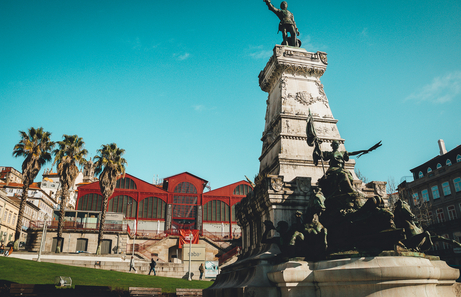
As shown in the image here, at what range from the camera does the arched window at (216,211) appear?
52594 mm

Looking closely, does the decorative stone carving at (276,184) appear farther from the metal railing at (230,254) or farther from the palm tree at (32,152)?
the palm tree at (32,152)

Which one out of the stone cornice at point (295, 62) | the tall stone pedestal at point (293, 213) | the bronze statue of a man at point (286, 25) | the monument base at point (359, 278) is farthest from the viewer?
the bronze statue of a man at point (286, 25)

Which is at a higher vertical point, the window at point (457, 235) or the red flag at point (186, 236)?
the red flag at point (186, 236)

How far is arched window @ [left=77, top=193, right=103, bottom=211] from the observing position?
4978 centimetres

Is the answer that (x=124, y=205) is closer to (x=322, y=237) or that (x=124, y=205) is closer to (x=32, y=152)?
(x=32, y=152)

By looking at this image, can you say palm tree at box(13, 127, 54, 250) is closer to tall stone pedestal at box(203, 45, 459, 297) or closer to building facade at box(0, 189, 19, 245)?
building facade at box(0, 189, 19, 245)

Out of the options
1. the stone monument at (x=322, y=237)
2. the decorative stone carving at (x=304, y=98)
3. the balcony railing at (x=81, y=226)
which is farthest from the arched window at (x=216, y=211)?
the decorative stone carving at (x=304, y=98)

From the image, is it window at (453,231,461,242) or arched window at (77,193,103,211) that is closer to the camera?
window at (453,231,461,242)

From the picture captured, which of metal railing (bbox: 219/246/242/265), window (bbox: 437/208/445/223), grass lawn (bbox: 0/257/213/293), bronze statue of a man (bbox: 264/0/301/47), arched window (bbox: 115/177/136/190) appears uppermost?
bronze statue of a man (bbox: 264/0/301/47)

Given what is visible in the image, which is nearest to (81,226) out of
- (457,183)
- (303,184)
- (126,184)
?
(126,184)

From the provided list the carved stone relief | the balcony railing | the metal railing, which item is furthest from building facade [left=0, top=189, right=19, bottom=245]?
the carved stone relief

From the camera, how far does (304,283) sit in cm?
1034

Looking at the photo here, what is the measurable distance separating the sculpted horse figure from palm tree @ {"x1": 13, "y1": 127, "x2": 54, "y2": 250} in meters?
34.5

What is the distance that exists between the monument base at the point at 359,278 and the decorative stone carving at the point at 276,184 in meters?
3.29
